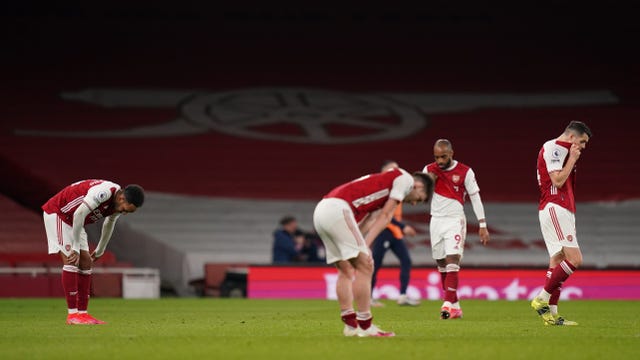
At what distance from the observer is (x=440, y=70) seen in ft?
118

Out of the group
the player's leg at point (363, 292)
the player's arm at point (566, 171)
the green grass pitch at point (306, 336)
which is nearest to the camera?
the green grass pitch at point (306, 336)

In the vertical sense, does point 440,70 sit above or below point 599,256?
above

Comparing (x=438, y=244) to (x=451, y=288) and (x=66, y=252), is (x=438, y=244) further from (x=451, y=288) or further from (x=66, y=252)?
(x=66, y=252)

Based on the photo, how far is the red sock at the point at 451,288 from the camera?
1446cm

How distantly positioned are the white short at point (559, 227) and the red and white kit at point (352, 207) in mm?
2977

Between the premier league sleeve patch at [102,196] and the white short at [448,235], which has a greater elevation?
the premier league sleeve patch at [102,196]

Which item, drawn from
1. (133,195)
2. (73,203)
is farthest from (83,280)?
(133,195)

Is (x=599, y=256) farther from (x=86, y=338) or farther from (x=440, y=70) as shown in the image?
(x=86, y=338)

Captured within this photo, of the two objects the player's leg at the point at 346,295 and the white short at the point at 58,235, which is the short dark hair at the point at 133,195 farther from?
the player's leg at the point at 346,295

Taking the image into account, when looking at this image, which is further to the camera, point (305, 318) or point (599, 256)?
point (599, 256)

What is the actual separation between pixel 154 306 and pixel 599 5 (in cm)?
2298

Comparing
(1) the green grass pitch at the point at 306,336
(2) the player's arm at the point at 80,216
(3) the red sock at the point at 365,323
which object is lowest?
(1) the green grass pitch at the point at 306,336

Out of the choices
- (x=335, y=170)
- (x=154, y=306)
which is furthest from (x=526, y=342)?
(x=335, y=170)

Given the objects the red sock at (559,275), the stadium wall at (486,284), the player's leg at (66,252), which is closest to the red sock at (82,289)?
the player's leg at (66,252)
